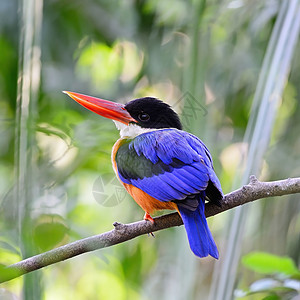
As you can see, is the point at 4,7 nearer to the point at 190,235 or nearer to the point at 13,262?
the point at 190,235

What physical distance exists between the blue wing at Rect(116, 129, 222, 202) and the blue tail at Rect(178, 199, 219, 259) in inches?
1.8

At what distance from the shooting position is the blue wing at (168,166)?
128 centimetres

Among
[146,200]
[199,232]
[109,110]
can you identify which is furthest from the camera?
[109,110]

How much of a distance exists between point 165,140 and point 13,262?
86 centimetres

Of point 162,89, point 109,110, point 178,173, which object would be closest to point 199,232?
point 178,173

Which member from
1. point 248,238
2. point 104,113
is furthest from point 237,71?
point 104,113

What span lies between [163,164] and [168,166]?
2 centimetres

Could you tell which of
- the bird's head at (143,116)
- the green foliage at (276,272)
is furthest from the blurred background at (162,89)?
the green foliage at (276,272)

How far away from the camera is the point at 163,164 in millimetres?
1382

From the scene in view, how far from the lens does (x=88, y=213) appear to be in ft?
8.75

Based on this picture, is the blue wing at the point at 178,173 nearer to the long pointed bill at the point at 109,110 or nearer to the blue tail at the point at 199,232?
the blue tail at the point at 199,232

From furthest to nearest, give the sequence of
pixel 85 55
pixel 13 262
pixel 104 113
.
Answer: pixel 85 55, pixel 104 113, pixel 13 262

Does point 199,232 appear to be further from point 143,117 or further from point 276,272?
point 143,117

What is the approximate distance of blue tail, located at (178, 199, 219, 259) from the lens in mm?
1148
